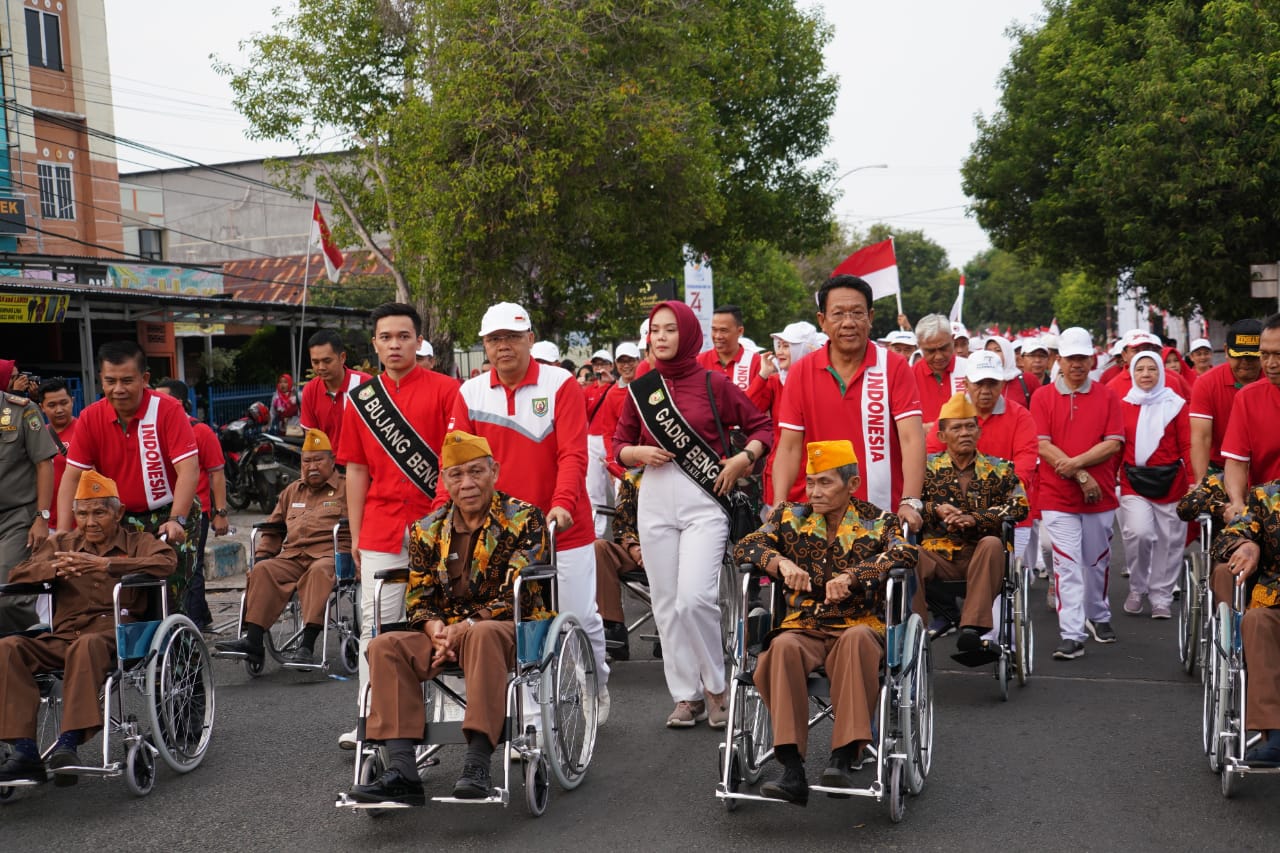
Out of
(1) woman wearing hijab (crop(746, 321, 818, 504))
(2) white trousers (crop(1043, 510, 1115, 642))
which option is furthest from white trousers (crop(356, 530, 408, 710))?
(2) white trousers (crop(1043, 510, 1115, 642))

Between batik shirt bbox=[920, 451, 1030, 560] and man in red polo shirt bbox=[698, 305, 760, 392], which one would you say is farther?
man in red polo shirt bbox=[698, 305, 760, 392]

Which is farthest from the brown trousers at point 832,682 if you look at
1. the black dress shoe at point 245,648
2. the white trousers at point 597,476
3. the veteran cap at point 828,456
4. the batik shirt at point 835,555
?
the white trousers at point 597,476

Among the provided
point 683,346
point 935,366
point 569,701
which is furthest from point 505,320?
point 935,366

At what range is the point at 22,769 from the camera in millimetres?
5684

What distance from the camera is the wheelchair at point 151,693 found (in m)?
5.88

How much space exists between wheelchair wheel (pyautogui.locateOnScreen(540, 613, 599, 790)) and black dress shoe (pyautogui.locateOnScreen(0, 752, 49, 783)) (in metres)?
2.18

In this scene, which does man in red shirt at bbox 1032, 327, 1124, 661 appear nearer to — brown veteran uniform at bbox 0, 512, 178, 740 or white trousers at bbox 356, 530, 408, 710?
white trousers at bbox 356, 530, 408, 710

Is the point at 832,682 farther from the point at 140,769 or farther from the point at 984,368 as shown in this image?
the point at 984,368

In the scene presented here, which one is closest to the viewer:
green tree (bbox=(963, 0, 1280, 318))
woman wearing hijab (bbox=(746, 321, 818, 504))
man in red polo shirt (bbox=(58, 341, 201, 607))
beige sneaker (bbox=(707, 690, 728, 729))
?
beige sneaker (bbox=(707, 690, 728, 729))

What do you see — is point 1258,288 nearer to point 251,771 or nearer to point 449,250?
point 449,250

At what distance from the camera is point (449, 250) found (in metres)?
21.2

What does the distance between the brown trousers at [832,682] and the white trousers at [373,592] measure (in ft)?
5.90

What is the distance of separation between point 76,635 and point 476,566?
78.0 inches

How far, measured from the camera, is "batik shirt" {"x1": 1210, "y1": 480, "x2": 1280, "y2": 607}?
5641 millimetres
